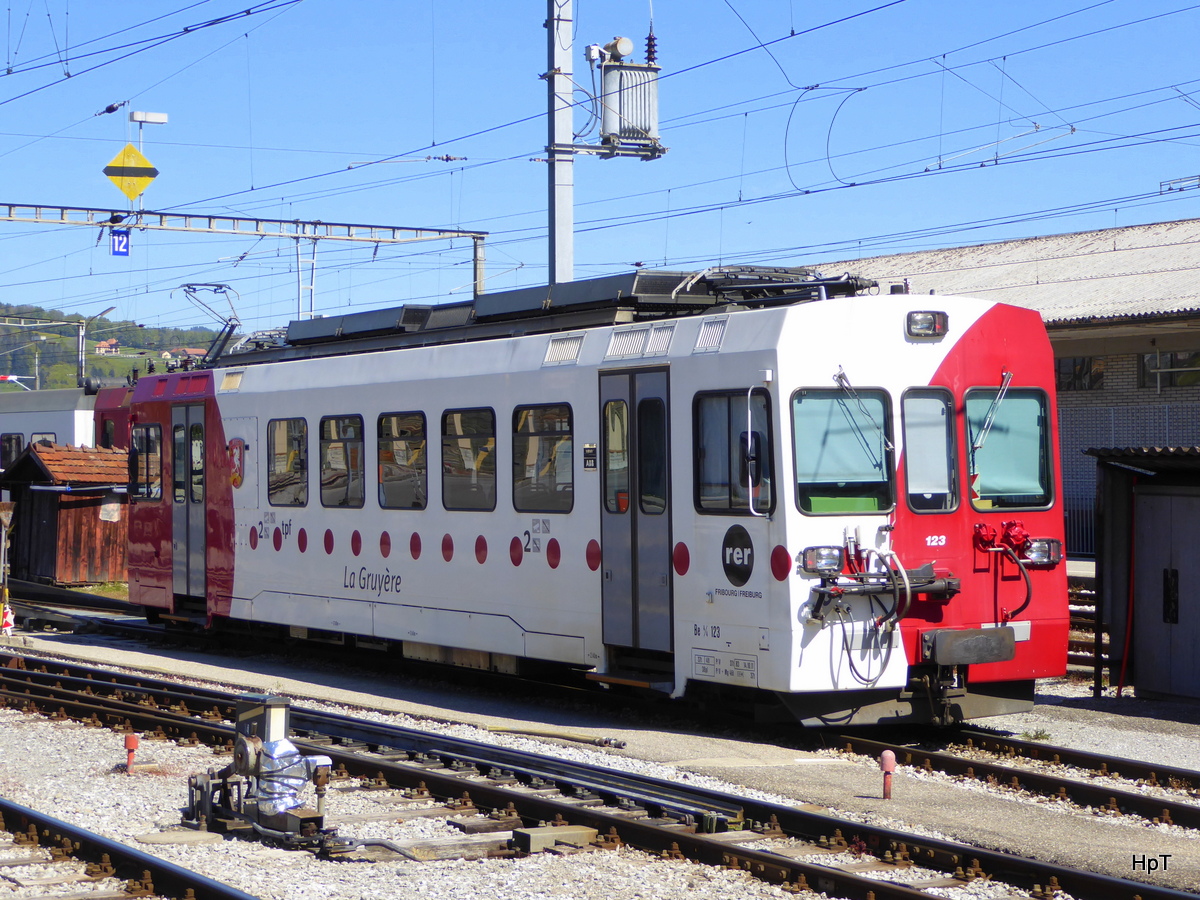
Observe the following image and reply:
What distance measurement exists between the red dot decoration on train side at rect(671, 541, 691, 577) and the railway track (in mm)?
1962

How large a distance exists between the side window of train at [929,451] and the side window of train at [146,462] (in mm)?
10527

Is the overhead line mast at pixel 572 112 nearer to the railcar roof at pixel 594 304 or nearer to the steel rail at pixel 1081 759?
the railcar roof at pixel 594 304

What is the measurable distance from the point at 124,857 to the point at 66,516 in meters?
20.0

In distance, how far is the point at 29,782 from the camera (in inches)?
374

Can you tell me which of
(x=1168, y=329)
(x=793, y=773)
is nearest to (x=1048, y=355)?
(x=793, y=773)

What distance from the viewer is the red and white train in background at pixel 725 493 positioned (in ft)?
32.7

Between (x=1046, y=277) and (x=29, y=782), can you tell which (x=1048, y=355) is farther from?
(x=1046, y=277)

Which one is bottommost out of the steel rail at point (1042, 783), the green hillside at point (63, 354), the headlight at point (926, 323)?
the steel rail at point (1042, 783)

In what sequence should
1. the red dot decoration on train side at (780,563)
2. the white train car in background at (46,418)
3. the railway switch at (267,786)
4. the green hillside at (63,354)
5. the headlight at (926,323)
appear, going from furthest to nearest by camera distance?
the green hillside at (63,354) < the white train car in background at (46,418) < the headlight at (926,323) < the red dot decoration on train side at (780,563) < the railway switch at (267,786)

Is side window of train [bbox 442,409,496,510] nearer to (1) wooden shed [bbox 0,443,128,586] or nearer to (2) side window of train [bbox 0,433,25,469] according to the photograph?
(1) wooden shed [bbox 0,443,128,586]

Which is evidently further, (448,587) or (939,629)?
(448,587)

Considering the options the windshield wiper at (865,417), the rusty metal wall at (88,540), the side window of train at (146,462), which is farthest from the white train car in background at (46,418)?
the windshield wiper at (865,417)

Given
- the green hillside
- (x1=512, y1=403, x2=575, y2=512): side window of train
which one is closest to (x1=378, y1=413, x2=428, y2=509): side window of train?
(x1=512, y1=403, x2=575, y2=512): side window of train

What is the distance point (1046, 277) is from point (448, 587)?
1983 cm
